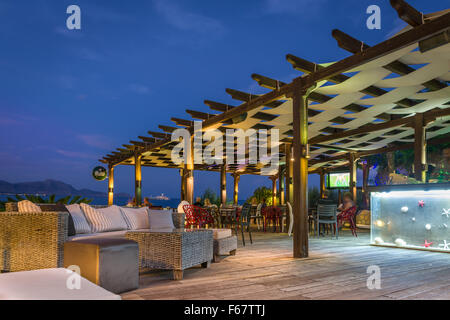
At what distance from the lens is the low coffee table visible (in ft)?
13.1

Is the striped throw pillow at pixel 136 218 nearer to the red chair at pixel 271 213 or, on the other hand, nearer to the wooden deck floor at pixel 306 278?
the wooden deck floor at pixel 306 278

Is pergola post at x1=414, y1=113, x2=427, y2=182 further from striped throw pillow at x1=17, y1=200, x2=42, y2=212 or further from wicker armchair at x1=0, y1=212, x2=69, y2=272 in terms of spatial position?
striped throw pillow at x1=17, y1=200, x2=42, y2=212

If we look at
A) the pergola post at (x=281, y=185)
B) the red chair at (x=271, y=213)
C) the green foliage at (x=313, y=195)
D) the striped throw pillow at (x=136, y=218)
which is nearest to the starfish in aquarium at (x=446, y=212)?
the red chair at (x=271, y=213)

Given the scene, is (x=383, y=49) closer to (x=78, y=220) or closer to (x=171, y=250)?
(x=171, y=250)

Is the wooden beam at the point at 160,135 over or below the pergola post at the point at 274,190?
over

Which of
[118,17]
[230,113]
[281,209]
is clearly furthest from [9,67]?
[281,209]

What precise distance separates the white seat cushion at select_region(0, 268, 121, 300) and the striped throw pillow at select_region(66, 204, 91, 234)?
2.54 meters

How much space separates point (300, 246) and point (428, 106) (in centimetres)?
536

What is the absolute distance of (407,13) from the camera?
4262 millimetres

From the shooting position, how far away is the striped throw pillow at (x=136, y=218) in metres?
5.76

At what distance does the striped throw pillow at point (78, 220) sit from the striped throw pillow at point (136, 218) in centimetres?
85

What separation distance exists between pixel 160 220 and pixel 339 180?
14.0 meters

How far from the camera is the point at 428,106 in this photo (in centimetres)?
Result: 839

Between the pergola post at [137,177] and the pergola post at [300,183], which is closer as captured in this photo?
the pergola post at [300,183]
